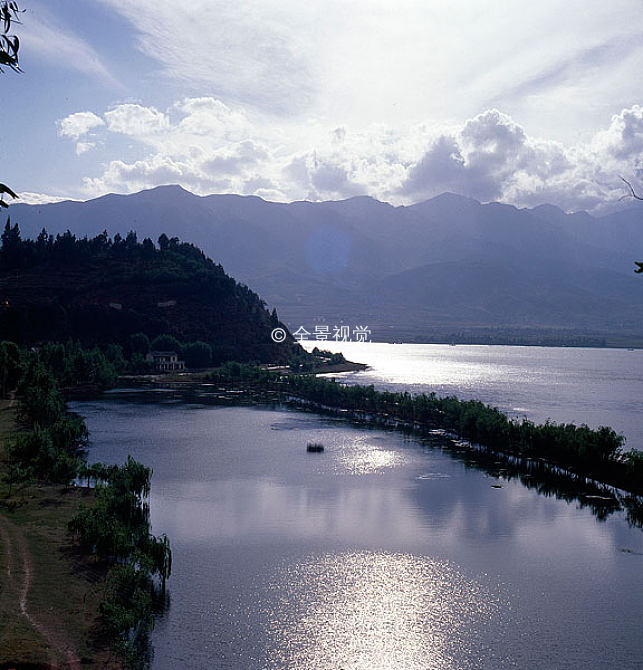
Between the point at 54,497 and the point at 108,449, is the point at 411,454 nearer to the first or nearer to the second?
the point at 108,449

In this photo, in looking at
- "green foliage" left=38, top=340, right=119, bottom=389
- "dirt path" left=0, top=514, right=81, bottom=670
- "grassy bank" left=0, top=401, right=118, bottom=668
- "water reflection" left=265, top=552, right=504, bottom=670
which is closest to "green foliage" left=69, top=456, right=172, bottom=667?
"grassy bank" left=0, top=401, right=118, bottom=668

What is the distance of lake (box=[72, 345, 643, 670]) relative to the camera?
35.0m

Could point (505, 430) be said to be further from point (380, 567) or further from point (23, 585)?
point (23, 585)

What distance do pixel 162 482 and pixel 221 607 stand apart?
3237 centimetres

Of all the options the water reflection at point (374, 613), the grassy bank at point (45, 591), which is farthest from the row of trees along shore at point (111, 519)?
the water reflection at point (374, 613)

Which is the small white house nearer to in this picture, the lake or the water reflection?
the lake

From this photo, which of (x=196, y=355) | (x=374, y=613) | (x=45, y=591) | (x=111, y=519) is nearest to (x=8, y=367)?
(x=111, y=519)

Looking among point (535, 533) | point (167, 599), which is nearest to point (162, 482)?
point (167, 599)

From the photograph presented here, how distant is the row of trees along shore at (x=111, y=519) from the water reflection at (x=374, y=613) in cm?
736

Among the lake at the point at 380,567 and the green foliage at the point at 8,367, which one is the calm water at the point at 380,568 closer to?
the lake at the point at 380,567

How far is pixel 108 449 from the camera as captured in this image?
82875mm

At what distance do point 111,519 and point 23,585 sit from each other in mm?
8758

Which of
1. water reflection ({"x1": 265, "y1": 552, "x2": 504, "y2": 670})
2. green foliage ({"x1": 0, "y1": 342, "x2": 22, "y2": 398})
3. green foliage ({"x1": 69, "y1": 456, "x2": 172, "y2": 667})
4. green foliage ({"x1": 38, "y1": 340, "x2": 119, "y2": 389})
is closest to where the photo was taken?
green foliage ({"x1": 69, "y1": 456, "x2": 172, "y2": 667})

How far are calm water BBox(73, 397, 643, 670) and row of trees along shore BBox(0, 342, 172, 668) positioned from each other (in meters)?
1.78
